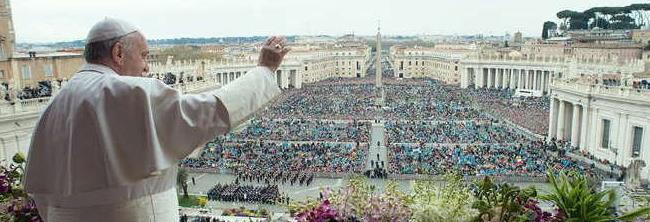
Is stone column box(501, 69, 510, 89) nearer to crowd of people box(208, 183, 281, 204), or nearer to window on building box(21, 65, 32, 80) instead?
crowd of people box(208, 183, 281, 204)

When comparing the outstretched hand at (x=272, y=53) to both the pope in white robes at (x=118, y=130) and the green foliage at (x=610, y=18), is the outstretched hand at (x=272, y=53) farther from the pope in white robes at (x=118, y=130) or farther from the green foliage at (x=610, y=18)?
the green foliage at (x=610, y=18)

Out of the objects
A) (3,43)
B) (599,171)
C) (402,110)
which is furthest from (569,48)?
(3,43)

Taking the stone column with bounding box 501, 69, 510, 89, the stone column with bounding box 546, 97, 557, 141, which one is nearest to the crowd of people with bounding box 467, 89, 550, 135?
the stone column with bounding box 546, 97, 557, 141

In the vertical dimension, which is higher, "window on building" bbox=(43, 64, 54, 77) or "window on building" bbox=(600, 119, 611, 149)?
"window on building" bbox=(43, 64, 54, 77)

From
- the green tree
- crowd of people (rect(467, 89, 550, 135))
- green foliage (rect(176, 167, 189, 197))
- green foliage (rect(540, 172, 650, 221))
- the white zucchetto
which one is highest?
the green tree

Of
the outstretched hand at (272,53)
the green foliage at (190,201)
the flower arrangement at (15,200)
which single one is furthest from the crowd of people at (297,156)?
the outstretched hand at (272,53)
